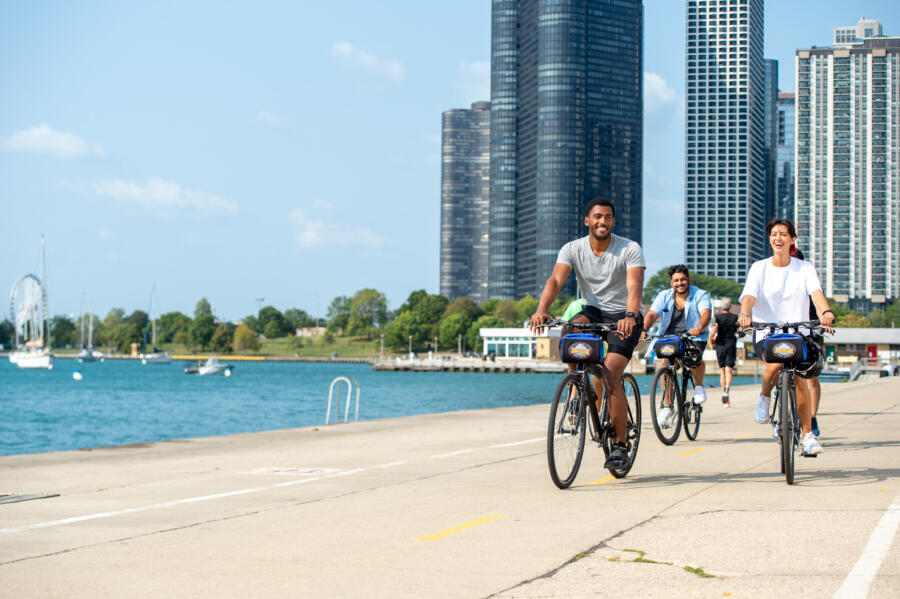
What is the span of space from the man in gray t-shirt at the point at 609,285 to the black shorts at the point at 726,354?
1015cm

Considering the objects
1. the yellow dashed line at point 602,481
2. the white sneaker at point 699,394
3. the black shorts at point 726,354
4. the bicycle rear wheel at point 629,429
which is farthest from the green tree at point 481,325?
the yellow dashed line at point 602,481

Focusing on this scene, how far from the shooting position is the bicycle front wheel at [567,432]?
732cm

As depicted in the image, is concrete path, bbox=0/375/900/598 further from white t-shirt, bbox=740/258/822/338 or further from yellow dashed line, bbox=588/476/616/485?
white t-shirt, bbox=740/258/822/338

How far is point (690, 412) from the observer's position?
1182 cm

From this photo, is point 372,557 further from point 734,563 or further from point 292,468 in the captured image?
point 292,468

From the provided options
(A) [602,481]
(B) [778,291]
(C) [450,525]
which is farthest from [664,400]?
(C) [450,525]

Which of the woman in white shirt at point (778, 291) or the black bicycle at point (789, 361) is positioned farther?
the woman in white shirt at point (778, 291)

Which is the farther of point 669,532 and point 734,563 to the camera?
point 669,532

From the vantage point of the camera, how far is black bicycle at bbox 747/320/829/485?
7.55m

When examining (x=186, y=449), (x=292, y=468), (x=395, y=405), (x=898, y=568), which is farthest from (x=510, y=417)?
(x=395, y=405)

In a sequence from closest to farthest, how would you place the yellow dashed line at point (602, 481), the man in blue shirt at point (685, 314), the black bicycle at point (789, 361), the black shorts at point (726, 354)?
the black bicycle at point (789, 361)
the yellow dashed line at point (602, 481)
the man in blue shirt at point (685, 314)
the black shorts at point (726, 354)

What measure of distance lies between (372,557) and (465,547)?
52cm

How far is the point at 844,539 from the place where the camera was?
5.25m

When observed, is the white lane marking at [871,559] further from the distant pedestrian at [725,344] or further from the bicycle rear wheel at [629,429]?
the distant pedestrian at [725,344]
